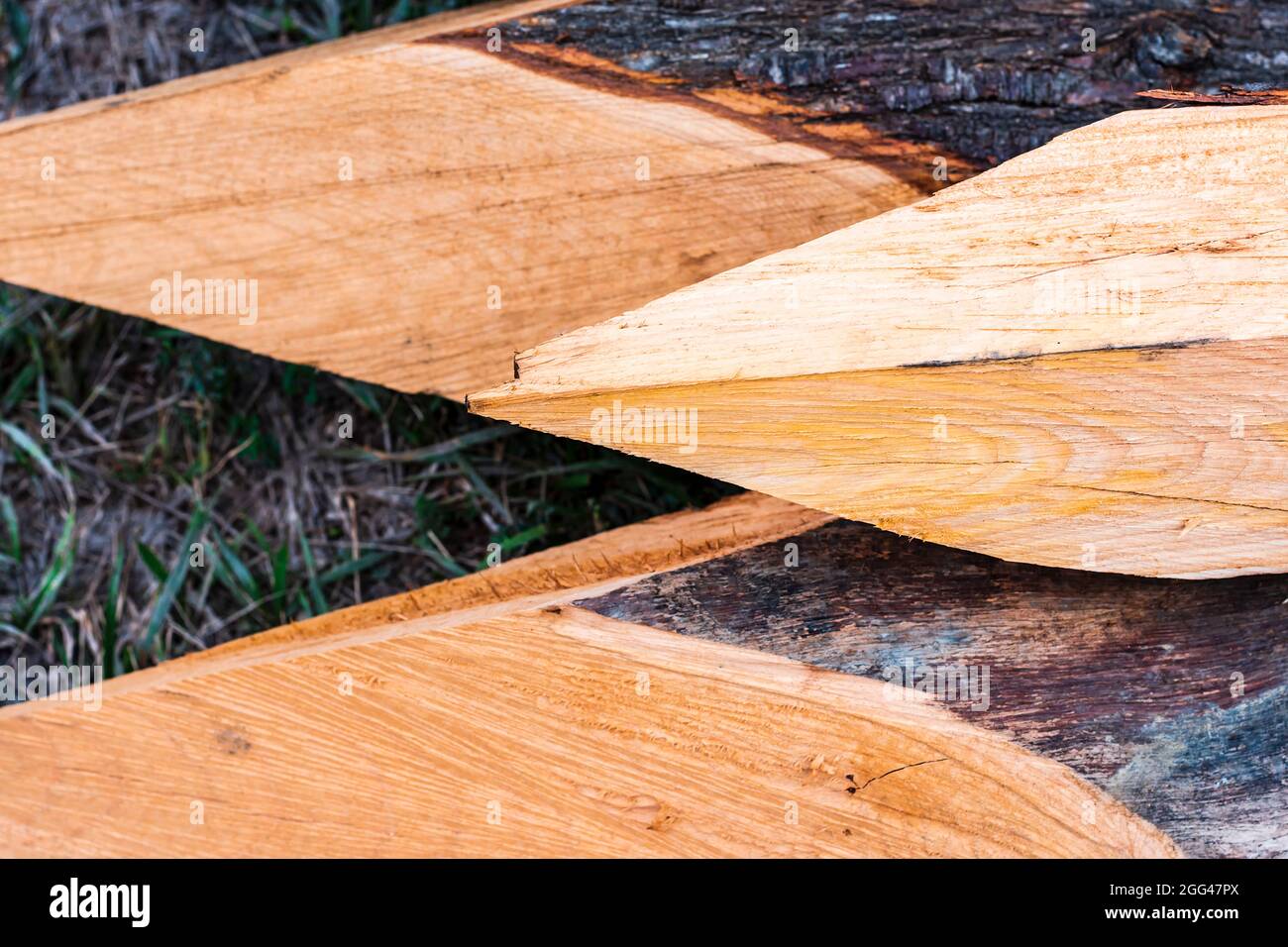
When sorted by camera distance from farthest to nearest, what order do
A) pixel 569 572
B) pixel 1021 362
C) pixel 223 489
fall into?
pixel 223 489
pixel 569 572
pixel 1021 362

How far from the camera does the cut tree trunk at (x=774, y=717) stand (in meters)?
1.54

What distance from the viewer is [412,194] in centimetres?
181

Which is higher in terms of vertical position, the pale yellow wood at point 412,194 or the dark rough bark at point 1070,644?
the pale yellow wood at point 412,194

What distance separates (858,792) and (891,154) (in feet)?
3.65

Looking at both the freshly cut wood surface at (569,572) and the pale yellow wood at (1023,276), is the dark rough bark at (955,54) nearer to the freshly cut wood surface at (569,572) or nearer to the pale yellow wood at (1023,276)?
the pale yellow wood at (1023,276)

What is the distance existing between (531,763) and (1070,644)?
90 cm

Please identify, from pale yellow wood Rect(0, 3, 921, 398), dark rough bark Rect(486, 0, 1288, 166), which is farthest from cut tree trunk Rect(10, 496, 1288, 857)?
dark rough bark Rect(486, 0, 1288, 166)

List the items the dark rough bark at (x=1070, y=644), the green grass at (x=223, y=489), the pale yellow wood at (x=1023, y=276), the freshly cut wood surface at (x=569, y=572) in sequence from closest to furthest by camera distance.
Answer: the pale yellow wood at (x=1023, y=276) → the dark rough bark at (x=1070, y=644) → the freshly cut wood surface at (x=569, y=572) → the green grass at (x=223, y=489)

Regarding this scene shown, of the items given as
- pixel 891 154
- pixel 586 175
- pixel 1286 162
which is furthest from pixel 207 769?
pixel 1286 162

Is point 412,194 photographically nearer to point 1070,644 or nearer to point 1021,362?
point 1021,362

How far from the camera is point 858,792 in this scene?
1563 mm

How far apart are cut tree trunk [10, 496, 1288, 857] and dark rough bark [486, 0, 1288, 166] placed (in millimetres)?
769

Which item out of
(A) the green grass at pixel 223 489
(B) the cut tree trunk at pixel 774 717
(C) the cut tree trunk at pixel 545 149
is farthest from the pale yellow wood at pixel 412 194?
(A) the green grass at pixel 223 489

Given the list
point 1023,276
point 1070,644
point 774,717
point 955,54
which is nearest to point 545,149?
point 955,54
